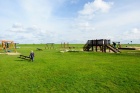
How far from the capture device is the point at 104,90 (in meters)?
17.3

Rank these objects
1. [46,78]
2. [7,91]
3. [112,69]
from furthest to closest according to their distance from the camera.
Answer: [112,69]
[46,78]
[7,91]

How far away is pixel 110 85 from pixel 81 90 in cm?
302

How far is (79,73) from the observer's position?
21.2 metres

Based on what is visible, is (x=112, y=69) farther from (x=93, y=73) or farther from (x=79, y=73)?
(x=79, y=73)

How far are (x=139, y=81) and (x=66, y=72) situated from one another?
8071mm

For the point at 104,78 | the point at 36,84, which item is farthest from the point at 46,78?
the point at 104,78

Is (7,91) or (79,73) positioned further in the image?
(79,73)

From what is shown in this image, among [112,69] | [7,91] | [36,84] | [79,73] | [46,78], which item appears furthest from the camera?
[112,69]

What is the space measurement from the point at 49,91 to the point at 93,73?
6.12m

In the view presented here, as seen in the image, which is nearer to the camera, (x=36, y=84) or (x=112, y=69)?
(x=36, y=84)

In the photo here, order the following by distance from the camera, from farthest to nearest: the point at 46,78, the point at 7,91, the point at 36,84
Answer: the point at 46,78, the point at 36,84, the point at 7,91

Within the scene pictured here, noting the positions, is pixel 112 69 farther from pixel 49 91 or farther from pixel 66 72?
pixel 49 91

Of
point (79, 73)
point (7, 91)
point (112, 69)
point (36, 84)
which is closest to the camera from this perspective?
Answer: point (7, 91)

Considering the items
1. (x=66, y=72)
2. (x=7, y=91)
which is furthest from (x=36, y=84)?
(x=66, y=72)
